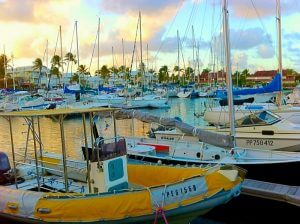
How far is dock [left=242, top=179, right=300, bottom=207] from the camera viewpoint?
9173mm

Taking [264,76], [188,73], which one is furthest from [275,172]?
[264,76]

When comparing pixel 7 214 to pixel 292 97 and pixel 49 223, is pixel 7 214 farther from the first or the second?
pixel 292 97

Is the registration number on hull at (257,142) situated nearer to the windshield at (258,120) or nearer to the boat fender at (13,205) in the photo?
the windshield at (258,120)

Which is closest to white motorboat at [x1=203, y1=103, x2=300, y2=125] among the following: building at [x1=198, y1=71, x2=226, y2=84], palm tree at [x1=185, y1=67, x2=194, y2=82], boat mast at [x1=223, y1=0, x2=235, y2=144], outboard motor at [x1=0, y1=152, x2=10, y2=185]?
boat mast at [x1=223, y1=0, x2=235, y2=144]

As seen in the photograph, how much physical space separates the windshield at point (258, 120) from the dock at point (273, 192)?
4687 millimetres

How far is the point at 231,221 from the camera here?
10.3m

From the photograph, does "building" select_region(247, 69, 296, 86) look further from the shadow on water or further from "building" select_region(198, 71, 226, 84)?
the shadow on water

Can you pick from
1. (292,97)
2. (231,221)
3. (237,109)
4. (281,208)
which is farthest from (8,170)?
(292,97)

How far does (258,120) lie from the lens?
14.8 metres

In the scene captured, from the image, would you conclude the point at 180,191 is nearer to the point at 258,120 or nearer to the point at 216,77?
the point at 258,120

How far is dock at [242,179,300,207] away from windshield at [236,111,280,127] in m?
4.69

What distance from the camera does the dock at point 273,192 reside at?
9173mm

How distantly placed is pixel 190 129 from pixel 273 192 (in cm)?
419

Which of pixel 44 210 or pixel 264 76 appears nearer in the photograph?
pixel 44 210
